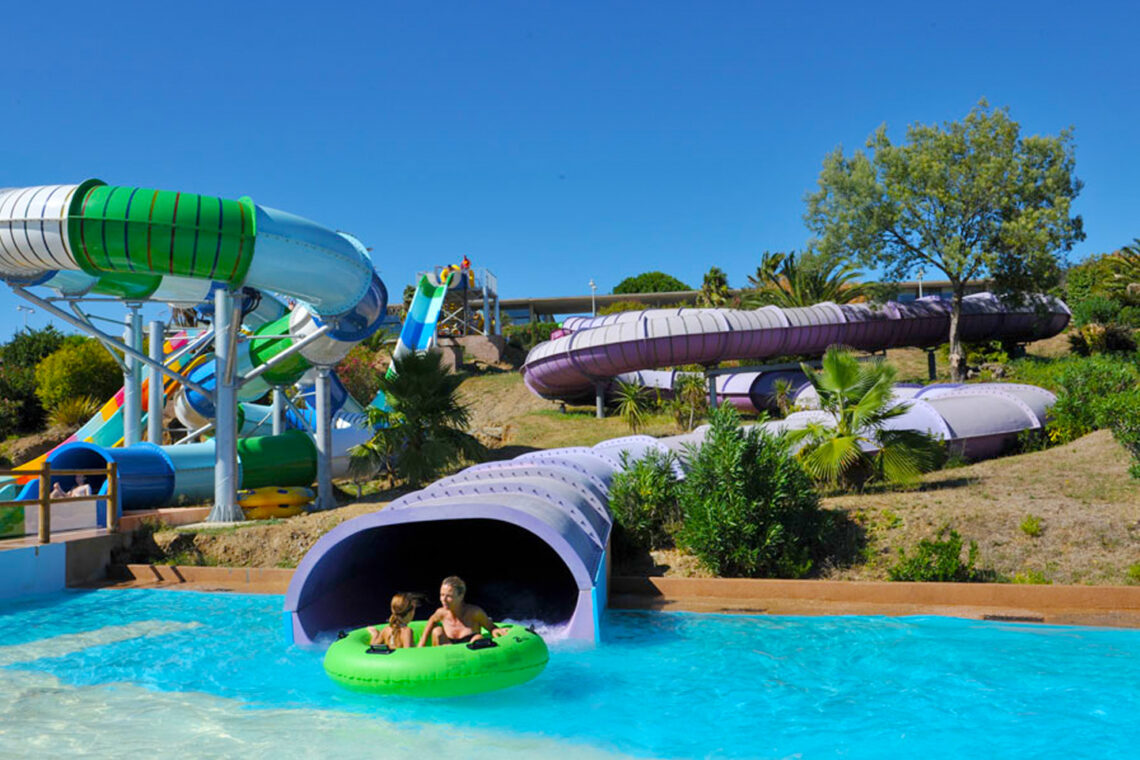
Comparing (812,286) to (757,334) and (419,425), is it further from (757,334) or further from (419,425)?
(419,425)

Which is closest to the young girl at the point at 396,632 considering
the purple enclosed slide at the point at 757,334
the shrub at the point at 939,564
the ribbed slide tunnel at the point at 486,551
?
the ribbed slide tunnel at the point at 486,551

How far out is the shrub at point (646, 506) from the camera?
42.3 ft

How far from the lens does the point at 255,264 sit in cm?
1538

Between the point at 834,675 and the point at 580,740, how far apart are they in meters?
2.88

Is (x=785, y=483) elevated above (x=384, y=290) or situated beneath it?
situated beneath

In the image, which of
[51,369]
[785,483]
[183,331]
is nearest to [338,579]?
[785,483]

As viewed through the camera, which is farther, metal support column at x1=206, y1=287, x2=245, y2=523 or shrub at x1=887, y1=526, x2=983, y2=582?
metal support column at x1=206, y1=287, x2=245, y2=523

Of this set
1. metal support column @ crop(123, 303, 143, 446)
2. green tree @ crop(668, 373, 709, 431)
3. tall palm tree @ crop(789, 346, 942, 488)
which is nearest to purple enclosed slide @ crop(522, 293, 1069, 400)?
green tree @ crop(668, 373, 709, 431)

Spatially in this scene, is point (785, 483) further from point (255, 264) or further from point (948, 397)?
point (255, 264)

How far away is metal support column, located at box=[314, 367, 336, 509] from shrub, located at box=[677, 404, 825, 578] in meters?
9.45

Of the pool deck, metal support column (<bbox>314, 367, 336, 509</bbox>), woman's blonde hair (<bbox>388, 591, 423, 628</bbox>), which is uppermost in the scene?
metal support column (<bbox>314, 367, 336, 509</bbox>)

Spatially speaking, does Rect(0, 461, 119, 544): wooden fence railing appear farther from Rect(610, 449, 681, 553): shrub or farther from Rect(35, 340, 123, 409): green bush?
Rect(35, 340, 123, 409): green bush

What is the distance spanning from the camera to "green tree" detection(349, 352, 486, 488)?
19.1m

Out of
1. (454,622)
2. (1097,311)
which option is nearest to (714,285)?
(1097,311)
